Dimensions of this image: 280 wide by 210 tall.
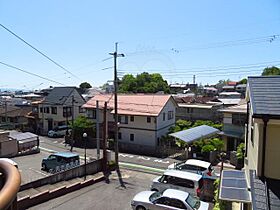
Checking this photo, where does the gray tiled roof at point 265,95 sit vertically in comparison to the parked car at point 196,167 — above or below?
above

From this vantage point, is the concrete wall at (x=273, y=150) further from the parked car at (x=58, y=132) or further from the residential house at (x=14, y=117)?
the residential house at (x=14, y=117)

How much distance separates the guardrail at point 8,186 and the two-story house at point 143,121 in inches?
966

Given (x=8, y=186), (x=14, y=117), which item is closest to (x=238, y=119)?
(x=8, y=186)

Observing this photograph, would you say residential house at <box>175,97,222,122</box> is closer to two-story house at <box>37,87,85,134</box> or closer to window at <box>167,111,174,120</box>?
window at <box>167,111,174,120</box>

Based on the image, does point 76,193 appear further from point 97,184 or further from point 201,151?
point 201,151

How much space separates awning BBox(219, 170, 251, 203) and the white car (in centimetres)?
288

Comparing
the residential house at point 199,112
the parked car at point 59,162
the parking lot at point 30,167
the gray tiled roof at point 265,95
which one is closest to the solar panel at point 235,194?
the gray tiled roof at point 265,95

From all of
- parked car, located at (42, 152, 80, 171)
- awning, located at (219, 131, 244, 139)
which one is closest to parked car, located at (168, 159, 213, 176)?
awning, located at (219, 131, 244, 139)

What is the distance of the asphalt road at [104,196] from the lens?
43.8ft

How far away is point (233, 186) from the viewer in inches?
314

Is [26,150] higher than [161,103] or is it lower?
lower

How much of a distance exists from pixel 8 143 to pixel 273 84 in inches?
946

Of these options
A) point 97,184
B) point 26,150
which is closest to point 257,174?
point 97,184

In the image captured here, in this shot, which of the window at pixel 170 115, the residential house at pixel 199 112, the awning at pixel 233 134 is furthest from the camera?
the residential house at pixel 199 112
